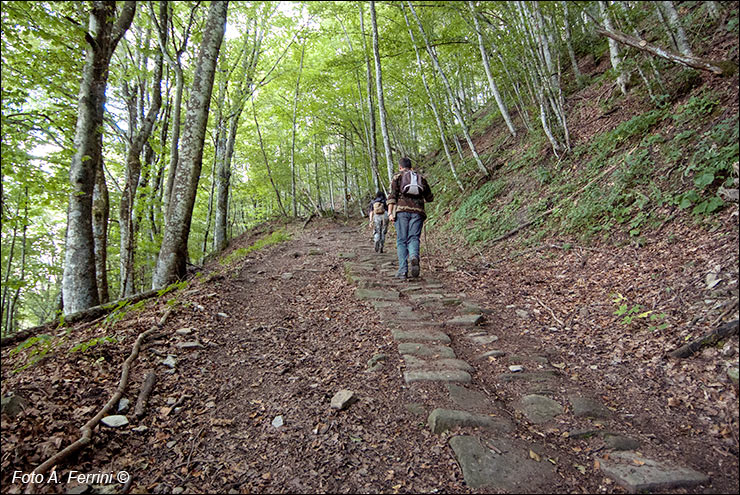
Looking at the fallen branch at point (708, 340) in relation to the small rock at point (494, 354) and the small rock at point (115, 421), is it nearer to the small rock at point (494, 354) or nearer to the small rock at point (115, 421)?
the small rock at point (494, 354)

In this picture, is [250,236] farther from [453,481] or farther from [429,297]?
[453,481]

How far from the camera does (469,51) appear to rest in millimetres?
10773

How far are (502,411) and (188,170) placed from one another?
20.1 ft

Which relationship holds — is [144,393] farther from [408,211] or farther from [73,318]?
[408,211]

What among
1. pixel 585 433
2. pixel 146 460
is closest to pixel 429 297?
pixel 585 433

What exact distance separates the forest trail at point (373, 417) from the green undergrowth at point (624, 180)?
241cm

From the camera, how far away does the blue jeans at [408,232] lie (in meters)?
6.22

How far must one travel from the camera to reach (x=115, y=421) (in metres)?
2.49

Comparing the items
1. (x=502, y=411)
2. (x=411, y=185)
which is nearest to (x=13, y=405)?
(x=502, y=411)

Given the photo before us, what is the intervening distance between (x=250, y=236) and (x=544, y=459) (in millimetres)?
15945

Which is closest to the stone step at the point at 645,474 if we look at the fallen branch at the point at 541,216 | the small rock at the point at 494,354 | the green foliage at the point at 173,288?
the small rock at the point at 494,354

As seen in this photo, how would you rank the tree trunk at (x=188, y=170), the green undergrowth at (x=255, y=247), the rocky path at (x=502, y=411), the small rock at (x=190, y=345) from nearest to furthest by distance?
1. the rocky path at (x=502, y=411)
2. the small rock at (x=190, y=345)
3. the tree trunk at (x=188, y=170)
4. the green undergrowth at (x=255, y=247)

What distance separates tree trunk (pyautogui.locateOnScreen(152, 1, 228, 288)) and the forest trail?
1.59 meters

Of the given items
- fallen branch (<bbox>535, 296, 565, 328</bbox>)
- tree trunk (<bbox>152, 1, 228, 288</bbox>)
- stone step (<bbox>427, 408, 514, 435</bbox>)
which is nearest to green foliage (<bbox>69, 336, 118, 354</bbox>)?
tree trunk (<bbox>152, 1, 228, 288</bbox>)
